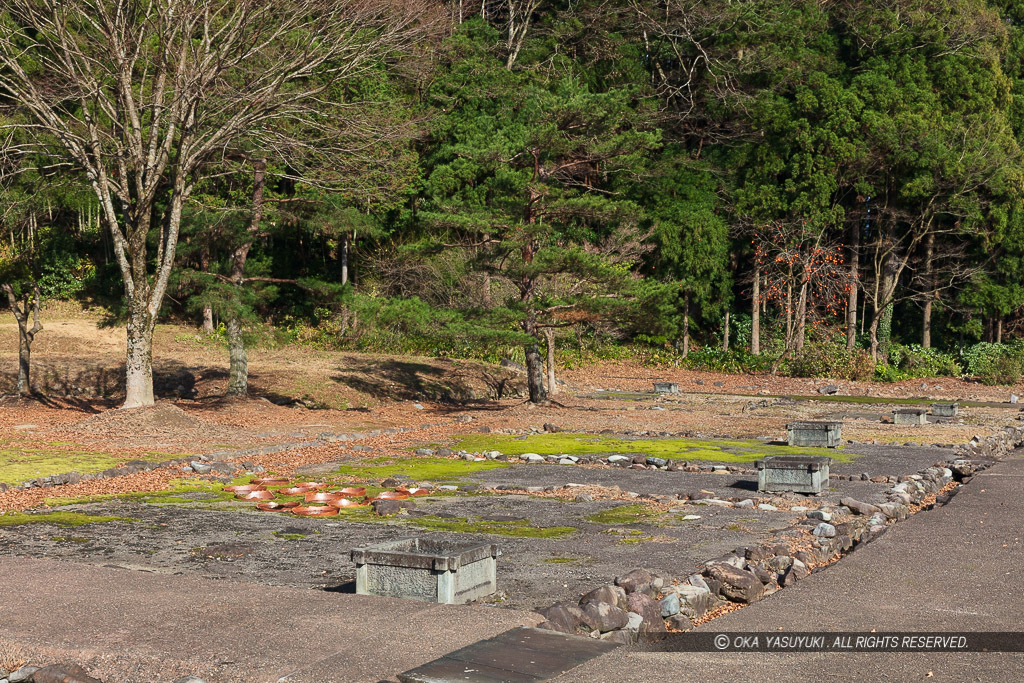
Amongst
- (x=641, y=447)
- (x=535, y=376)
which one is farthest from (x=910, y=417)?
(x=535, y=376)

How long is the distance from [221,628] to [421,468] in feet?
24.1

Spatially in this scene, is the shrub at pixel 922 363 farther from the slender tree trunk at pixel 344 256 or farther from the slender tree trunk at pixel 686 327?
the slender tree trunk at pixel 344 256

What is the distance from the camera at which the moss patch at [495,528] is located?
27.5ft

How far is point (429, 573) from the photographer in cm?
595

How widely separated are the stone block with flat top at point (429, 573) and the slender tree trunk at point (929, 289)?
29.4 metres

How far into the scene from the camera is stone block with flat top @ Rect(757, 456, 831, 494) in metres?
10.2

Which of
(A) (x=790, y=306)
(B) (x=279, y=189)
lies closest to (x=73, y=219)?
(B) (x=279, y=189)

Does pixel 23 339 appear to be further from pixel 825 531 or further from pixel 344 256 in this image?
pixel 825 531

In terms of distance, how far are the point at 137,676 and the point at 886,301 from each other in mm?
31132

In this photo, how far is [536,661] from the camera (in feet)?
15.7

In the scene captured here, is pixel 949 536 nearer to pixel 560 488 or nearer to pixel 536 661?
pixel 560 488

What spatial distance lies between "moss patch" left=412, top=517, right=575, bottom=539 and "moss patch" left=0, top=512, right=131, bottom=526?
2855 mm

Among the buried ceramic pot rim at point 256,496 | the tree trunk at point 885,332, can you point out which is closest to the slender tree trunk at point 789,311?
the tree trunk at point 885,332

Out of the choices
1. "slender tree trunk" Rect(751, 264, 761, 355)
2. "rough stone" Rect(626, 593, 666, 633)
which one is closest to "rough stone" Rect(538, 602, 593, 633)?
"rough stone" Rect(626, 593, 666, 633)
